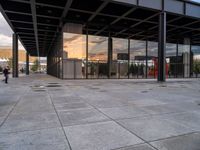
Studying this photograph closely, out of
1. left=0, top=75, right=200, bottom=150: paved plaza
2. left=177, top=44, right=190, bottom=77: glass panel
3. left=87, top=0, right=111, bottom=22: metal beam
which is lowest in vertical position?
left=0, top=75, right=200, bottom=150: paved plaza

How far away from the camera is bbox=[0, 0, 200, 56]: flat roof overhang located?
61.0 feet

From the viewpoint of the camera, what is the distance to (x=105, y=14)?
70.6ft

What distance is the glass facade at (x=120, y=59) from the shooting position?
80.9 ft

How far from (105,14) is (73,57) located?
6735 mm

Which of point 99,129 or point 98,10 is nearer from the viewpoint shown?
point 99,129

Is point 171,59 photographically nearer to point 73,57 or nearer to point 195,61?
point 195,61

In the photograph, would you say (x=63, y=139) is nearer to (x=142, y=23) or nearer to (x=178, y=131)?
(x=178, y=131)

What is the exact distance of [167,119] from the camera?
18.9 feet

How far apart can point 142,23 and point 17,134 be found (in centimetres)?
2333

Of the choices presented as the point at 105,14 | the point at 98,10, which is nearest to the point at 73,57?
the point at 105,14

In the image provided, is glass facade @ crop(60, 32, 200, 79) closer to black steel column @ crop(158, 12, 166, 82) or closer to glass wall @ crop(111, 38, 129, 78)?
glass wall @ crop(111, 38, 129, 78)

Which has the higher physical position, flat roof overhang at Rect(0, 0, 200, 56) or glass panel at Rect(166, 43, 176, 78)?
flat roof overhang at Rect(0, 0, 200, 56)

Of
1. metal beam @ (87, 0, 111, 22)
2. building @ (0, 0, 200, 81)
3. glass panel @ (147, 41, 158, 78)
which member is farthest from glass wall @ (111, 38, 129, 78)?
metal beam @ (87, 0, 111, 22)

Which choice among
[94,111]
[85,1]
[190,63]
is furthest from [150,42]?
[94,111]
